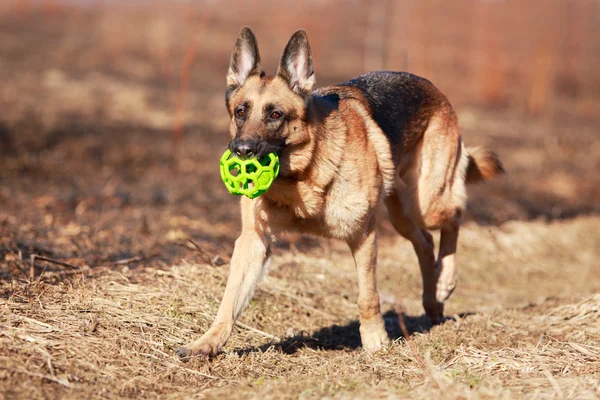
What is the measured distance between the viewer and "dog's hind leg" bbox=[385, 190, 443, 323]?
634cm

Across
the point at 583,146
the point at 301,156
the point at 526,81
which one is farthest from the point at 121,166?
the point at 526,81

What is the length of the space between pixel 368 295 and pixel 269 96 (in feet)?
5.68

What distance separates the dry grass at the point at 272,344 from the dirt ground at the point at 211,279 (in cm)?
2

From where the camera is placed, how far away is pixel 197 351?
174 inches

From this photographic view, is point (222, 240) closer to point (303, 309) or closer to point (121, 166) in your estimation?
point (303, 309)

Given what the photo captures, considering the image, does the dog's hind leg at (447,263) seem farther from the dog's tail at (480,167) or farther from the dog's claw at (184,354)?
the dog's claw at (184,354)

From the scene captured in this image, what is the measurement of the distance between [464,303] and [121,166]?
7.51m

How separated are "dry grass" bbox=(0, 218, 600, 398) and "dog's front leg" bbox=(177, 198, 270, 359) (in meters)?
0.13

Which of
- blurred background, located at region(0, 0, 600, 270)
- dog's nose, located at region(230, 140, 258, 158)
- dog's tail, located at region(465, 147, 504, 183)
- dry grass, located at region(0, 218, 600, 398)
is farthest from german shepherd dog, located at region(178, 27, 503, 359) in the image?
blurred background, located at region(0, 0, 600, 270)

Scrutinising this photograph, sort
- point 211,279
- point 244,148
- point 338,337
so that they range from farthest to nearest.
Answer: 1. point 211,279
2. point 338,337
3. point 244,148

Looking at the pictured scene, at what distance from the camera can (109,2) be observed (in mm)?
34812

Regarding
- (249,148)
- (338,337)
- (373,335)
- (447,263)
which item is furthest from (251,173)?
(447,263)

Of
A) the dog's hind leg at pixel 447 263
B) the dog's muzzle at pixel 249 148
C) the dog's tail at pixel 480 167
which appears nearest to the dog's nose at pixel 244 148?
the dog's muzzle at pixel 249 148

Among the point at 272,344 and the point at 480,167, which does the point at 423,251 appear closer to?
the point at 480,167
